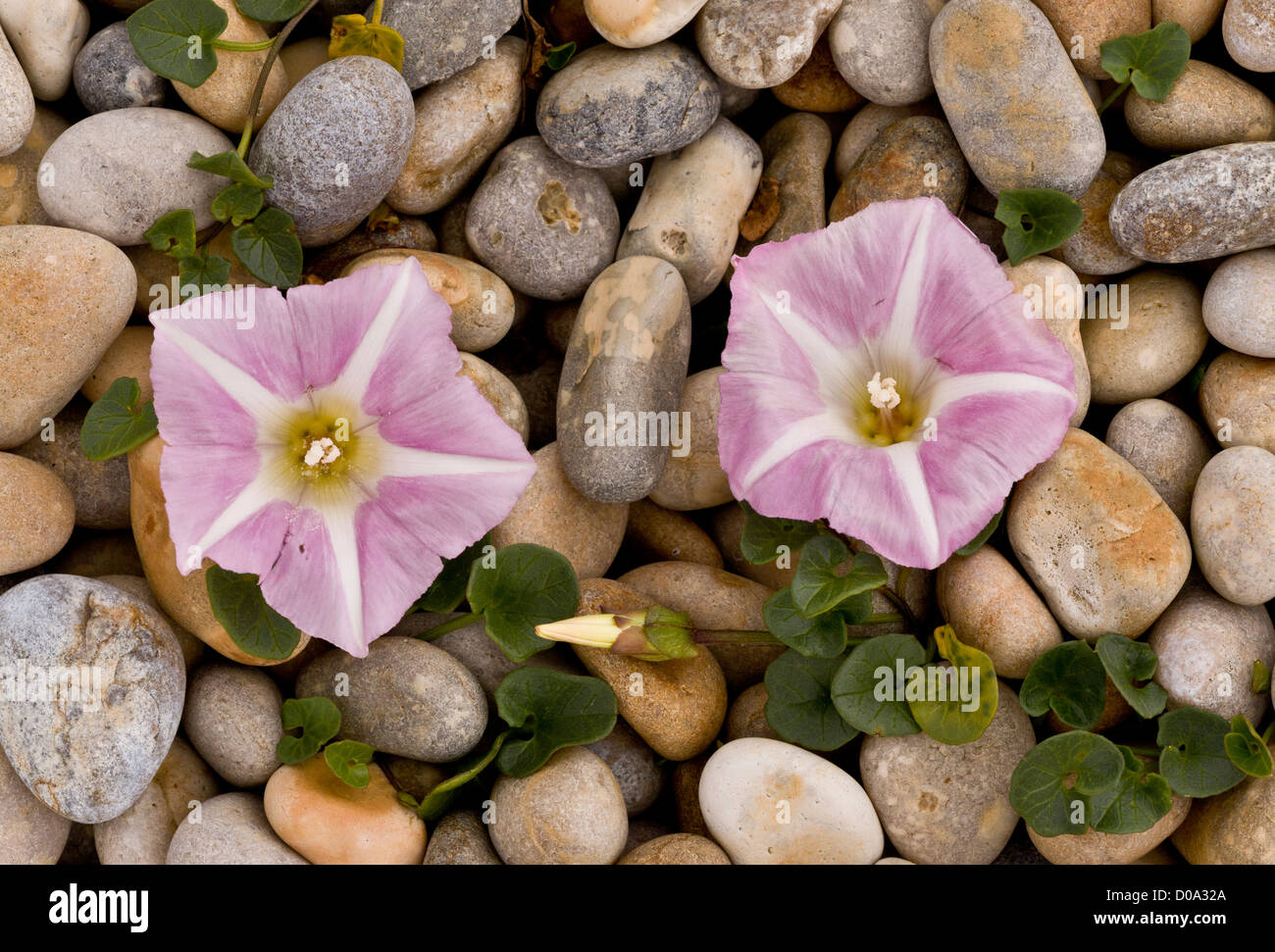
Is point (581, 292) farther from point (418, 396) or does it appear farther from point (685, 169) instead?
point (418, 396)

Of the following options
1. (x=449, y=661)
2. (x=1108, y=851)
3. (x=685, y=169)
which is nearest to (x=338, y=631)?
(x=449, y=661)

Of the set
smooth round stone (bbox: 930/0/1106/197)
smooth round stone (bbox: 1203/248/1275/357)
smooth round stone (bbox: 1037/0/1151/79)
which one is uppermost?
smooth round stone (bbox: 1037/0/1151/79)

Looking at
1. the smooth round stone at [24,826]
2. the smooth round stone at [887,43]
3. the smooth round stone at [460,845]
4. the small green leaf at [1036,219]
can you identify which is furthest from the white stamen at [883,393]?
the smooth round stone at [24,826]

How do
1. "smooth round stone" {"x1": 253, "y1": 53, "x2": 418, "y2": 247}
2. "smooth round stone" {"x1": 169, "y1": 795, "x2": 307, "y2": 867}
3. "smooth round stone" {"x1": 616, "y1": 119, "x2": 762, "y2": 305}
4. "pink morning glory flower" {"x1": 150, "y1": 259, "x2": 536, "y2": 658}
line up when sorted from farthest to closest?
"smooth round stone" {"x1": 616, "y1": 119, "x2": 762, "y2": 305} → "smooth round stone" {"x1": 253, "y1": 53, "x2": 418, "y2": 247} → "smooth round stone" {"x1": 169, "y1": 795, "x2": 307, "y2": 867} → "pink morning glory flower" {"x1": 150, "y1": 259, "x2": 536, "y2": 658}

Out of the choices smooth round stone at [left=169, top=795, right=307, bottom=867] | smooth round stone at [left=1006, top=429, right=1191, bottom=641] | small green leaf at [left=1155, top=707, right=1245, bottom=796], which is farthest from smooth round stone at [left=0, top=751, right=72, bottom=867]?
small green leaf at [left=1155, top=707, right=1245, bottom=796]

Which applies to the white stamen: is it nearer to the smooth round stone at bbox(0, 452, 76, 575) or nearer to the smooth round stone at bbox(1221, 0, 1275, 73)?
the smooth round stone at bbox(1221, 0, 1275, 73)

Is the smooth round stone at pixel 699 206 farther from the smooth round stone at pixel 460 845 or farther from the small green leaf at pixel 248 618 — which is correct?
the smooth round stone at pixel 460 845

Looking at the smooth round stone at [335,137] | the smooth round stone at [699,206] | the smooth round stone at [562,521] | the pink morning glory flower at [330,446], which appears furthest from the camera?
the smooth round stone at [699,206]
